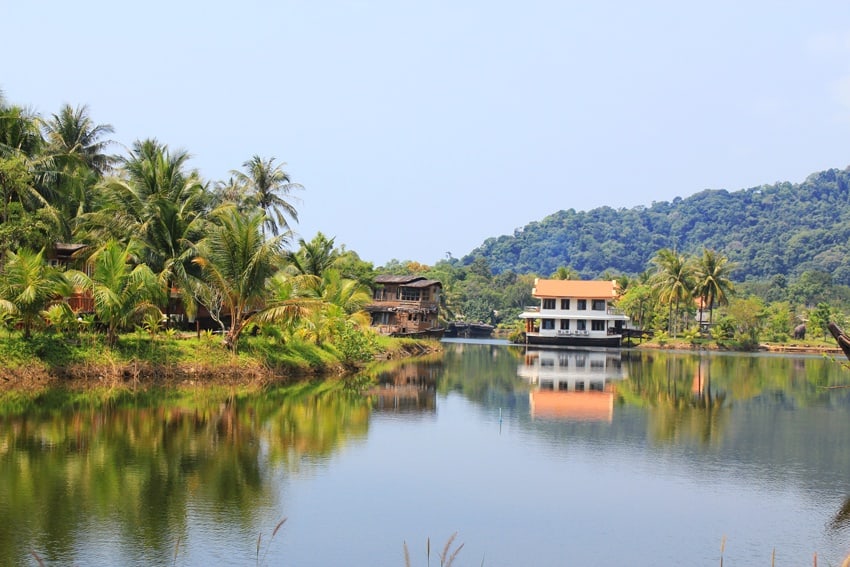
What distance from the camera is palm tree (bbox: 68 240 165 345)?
1122 inches

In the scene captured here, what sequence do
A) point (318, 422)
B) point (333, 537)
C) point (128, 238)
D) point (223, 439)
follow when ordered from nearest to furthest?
1. point (333, 537)
2. point (223, 439)
3. point (318, 422)
4. point (128, 238)

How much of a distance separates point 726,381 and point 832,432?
1584 centimetres

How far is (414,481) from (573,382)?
22.3 meters

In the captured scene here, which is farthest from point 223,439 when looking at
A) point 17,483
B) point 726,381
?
point 726,381

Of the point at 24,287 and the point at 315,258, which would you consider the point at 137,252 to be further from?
the point at 315,258

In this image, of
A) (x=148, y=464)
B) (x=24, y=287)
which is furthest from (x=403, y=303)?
(x=148, y=464)

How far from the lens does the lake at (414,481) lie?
1200cm

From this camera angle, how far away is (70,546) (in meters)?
11.1

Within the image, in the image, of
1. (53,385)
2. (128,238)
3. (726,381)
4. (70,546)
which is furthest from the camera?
(726,381)

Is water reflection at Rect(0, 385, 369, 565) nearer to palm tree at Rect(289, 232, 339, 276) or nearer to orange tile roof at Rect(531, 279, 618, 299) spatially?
palm tree at Rect(289, 232, 339, 276)

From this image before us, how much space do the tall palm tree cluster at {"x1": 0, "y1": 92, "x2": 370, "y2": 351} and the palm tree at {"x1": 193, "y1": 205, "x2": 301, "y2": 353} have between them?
0.13 ft

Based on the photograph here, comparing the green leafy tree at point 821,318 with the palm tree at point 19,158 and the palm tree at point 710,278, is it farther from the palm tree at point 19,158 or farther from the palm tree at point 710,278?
the palm tree at point 19,158

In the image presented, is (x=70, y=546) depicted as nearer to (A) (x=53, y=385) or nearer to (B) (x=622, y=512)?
(B) (x=622, y=512)

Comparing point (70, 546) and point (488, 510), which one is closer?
point (70, 546)
